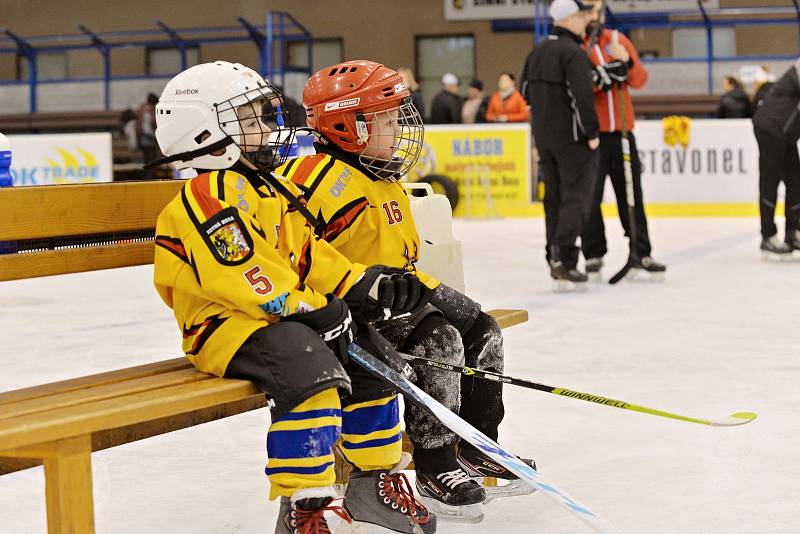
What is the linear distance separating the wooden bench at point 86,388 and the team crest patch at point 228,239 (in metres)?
0.22

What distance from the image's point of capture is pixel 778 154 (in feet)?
22.9

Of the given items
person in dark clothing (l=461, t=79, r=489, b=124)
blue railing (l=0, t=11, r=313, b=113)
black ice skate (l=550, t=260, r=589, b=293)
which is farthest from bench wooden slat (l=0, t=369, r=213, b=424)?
blue railing (l=0, t=11, r=313, b=113)

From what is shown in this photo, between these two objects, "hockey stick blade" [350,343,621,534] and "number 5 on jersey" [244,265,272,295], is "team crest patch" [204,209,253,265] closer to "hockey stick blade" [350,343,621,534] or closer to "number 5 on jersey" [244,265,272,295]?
"number 5 on jersey" [244,265,272,295]

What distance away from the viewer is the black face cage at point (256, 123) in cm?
217

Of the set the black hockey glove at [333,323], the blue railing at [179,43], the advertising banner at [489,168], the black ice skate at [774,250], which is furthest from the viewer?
the blue railing at [179,43]

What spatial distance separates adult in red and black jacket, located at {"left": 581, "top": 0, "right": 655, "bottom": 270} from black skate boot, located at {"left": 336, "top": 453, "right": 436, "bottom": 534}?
401 centimetres

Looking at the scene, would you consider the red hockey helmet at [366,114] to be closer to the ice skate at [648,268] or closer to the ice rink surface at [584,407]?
the ice rink surface at [584,407]

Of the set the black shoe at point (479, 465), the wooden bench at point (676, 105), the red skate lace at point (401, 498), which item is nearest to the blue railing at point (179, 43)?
the wooden bench at point (676, 105)

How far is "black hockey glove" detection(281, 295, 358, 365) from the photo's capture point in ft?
6.85

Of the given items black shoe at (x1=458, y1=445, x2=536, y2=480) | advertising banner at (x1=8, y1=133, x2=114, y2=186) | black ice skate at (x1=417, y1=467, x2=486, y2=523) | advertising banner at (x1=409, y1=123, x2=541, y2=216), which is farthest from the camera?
advertising banner at (x1=8, y1=133, x2=114, y2=186)

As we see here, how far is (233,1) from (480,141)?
935 centimetres

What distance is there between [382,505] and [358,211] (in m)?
0.57

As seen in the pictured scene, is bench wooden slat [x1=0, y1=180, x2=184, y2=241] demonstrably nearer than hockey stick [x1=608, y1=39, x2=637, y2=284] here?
Yes

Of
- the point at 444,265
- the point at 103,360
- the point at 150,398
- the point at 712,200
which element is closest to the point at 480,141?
the point at 712,200
